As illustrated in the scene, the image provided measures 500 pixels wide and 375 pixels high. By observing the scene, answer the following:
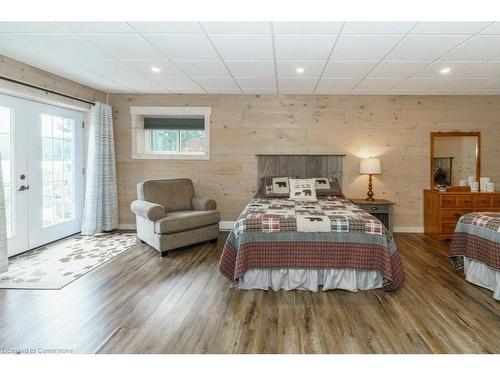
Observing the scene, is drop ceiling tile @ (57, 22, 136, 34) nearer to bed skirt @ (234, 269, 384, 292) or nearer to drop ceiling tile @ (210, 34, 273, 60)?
drop ceiling tile @ (210, 34, 273, 60)

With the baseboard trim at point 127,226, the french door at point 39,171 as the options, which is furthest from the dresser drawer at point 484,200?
the french door at point 39,171

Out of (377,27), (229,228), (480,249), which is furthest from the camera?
(229,228)

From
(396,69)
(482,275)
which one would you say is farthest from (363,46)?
(482,275)

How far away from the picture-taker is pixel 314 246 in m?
2.89

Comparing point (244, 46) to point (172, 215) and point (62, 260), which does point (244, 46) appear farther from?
point (62, 260)

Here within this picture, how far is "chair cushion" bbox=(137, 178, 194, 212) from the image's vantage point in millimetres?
4453

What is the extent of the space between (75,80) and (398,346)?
485cm

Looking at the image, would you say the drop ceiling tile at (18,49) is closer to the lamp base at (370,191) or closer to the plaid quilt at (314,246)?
the plaid quilt at (314,246)

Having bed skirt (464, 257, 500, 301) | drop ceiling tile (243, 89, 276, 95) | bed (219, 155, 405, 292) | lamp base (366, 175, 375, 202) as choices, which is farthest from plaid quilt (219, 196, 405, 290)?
drop ceiling tile (243, 89, 276, 95)

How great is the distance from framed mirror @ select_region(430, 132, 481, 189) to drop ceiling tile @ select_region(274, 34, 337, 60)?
2971 millimetres

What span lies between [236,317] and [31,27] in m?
2.89

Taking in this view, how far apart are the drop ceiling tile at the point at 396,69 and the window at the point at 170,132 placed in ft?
8.62

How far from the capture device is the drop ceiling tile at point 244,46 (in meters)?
2.79

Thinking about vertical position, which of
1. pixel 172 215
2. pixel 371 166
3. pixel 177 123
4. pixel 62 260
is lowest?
pixel 62 260
